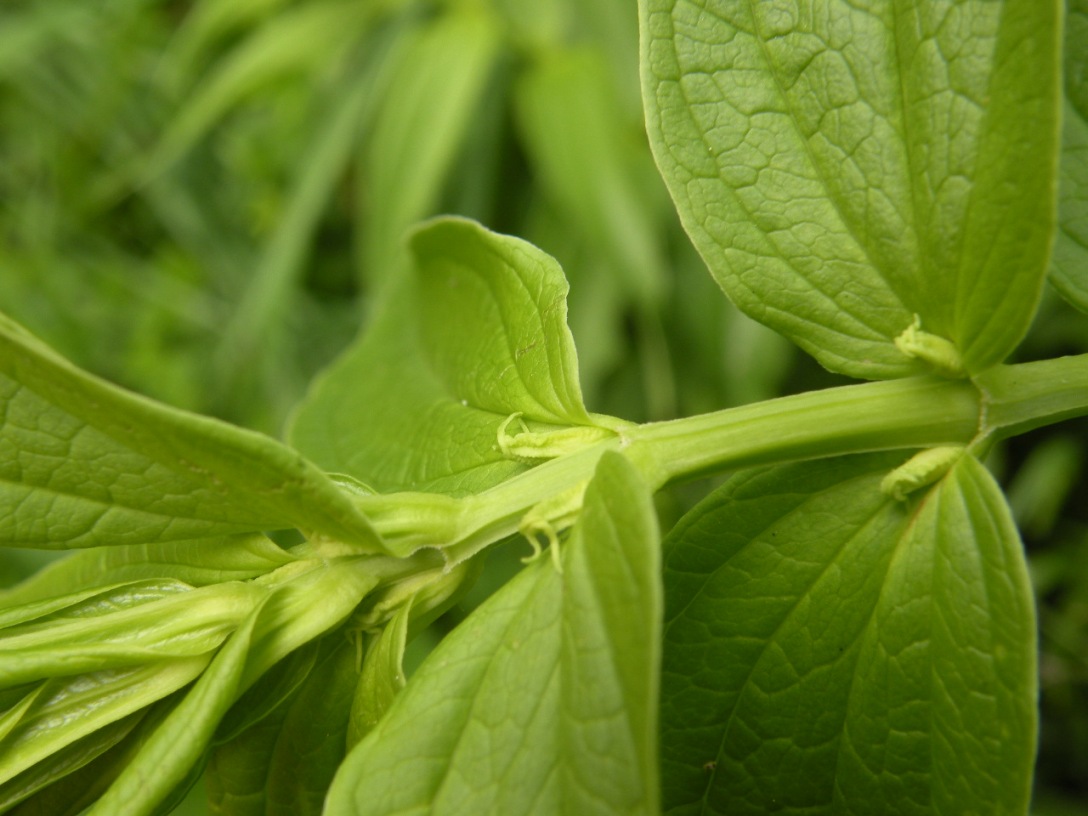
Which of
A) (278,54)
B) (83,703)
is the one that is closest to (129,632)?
(83,703)

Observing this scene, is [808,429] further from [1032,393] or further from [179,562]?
[179,562]

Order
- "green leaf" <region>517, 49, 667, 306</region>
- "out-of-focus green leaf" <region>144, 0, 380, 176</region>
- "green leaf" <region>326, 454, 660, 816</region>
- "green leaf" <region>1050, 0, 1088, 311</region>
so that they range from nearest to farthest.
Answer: "green leaf" <region>326, 454, 660, 816</region> → "green leaf" <region>1050, 0, 1088, 311</region> → "green leaf" <region>517, 49, 667, 306</region> → "out-of-focus green leaf" <region>144, 0, 380, 176</region>

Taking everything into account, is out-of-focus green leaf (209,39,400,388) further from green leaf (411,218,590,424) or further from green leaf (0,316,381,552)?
green leaf (0,316,381,552)

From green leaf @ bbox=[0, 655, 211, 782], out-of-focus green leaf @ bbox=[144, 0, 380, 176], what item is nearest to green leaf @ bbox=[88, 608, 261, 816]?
green leaf @ bbox=[0, 655, 211, 782]

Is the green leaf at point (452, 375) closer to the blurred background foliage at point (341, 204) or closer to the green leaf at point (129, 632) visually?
the green leaf at point (129, 632)

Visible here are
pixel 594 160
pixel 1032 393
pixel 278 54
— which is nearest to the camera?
pixel 1032 393

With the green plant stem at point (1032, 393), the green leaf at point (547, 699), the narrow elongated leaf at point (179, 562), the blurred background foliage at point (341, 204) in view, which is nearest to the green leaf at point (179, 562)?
the narrow elongated leaf at point (179, 562)
